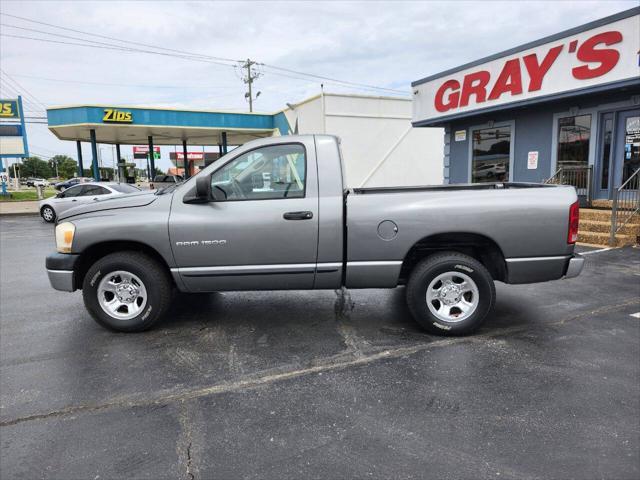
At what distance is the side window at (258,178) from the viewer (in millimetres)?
4480

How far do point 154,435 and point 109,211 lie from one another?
246 cm

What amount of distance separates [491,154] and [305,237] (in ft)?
35.6

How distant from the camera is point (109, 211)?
454cm

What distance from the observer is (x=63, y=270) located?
455 centimetres

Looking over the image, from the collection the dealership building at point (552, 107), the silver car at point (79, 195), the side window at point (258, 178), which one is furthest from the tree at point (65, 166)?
the side window at point (258, 178)

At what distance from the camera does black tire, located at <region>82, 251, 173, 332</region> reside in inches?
177

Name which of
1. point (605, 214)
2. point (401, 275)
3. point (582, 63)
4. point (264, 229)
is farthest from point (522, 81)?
point (264, 229)

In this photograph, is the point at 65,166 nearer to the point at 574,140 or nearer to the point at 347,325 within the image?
the point at 574,140

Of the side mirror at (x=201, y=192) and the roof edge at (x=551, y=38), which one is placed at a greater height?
the roof edge at (x=551, y=38)

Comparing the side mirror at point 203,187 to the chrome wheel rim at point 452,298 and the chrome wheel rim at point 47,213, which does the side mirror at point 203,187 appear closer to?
the chrome wheel rim at point 452,298

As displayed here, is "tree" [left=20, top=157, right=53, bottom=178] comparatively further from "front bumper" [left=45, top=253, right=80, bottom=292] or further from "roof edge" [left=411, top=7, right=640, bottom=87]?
"front bumper" [left=45, top=253, right=80, bottom=292]

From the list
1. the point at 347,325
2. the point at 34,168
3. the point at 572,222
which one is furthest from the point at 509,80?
the point at 34,168

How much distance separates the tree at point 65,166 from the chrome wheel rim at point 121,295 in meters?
130

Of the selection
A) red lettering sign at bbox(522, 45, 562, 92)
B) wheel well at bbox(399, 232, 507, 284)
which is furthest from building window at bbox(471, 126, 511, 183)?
wheel well at bbox(399, 232, 507, 284)
